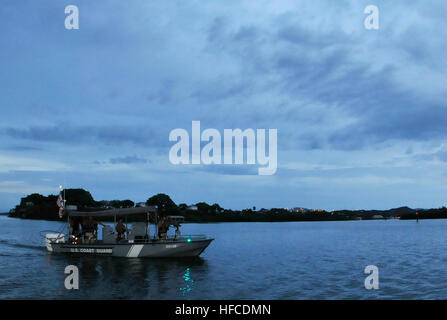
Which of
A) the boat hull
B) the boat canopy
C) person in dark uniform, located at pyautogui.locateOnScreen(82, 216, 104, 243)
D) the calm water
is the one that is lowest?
the calm water

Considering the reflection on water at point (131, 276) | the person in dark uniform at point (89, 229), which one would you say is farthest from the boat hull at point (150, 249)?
the person in dark uniform at point (89, 229)

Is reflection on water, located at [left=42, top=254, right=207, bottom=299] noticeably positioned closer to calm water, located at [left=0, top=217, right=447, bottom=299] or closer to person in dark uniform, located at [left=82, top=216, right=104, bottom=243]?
calm water, located at [left=0, top=217, right=447, bottom=299]

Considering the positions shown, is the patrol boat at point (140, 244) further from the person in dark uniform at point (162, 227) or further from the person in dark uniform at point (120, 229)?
the person in dark uniform at point (120, 229)

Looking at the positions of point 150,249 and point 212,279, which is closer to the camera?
point 212,279

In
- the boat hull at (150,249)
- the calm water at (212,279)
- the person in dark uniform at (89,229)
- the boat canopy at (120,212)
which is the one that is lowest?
the calm water at (212,279)

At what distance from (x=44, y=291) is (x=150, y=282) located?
641 centimetres

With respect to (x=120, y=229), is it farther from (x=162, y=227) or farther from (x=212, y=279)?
(x=212, y=279)

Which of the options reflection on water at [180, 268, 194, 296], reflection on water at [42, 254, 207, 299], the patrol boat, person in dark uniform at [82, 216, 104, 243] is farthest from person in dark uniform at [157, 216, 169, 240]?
person in dark uniform at [82, 216, 104, 243]

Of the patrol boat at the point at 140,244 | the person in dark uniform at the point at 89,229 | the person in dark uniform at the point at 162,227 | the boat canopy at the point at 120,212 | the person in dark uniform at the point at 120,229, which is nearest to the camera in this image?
the boat canopy at the point at 120,212

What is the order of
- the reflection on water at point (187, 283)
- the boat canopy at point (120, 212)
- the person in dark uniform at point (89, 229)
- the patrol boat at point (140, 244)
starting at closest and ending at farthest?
1. the reflection on water at point (187, 283)
2. the boat canopy at point (120, 212)
3. the patrol boat at point (140, 244)
4. the person in dark uniform at point (89, 229)

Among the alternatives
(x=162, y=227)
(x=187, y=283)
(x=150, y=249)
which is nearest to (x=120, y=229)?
(x=150, y=249)

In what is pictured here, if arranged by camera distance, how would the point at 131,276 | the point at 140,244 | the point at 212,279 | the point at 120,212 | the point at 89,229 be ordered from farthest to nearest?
the point at 89,229 → the point at 120,212 → the point at 140,244 → the point at 212,279 → the point at 131,276

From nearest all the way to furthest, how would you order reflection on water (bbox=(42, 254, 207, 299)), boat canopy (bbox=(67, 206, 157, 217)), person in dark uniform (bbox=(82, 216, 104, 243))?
reflection on water (bbox=(42, 254, 207, 299)), boat canopy (bbox=(67, 206, 157, 217)), person in dark uniform (bbox=(82, 216, 104, 243))

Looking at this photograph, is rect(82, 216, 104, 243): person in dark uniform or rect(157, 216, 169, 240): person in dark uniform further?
rect(82, 216, 104, 243): person in dark uniform
